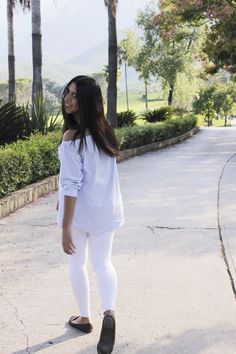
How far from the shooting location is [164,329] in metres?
3.34

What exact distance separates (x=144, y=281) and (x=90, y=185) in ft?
5.22

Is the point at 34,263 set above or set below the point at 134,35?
below

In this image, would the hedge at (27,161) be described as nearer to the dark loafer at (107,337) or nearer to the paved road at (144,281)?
the paved road at (144,281)

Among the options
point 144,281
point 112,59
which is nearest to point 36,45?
point 112,59

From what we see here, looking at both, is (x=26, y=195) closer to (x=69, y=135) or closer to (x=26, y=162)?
(x=26, y=162)

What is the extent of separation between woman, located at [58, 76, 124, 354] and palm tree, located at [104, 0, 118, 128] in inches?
516

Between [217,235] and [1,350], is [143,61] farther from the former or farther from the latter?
[1,350]

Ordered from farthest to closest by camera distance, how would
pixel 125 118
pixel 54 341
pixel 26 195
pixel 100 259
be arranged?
pixel 125 118 < pixel 26 195 < pixel 54 341 < pixel 100 259

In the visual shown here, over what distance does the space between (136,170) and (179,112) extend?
113 feet

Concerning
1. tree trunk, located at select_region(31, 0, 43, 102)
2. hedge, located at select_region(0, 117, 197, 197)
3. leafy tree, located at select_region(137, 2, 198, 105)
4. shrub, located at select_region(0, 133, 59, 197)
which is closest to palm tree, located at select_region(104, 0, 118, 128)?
tree trunk, located at select_region(31, 0, 43, 102)

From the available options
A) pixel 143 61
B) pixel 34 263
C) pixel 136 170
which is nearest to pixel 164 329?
pixel 34 263

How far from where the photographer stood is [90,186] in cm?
Answer: 292

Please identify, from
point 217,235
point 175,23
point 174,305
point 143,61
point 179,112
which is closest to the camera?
point 174,305

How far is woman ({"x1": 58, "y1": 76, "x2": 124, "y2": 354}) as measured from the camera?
2.85 metres
